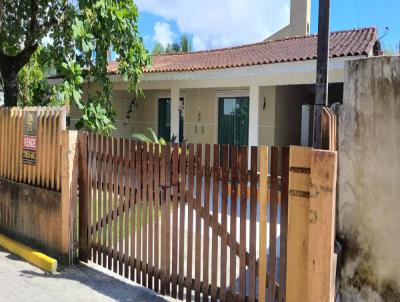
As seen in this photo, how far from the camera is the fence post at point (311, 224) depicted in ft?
10.9

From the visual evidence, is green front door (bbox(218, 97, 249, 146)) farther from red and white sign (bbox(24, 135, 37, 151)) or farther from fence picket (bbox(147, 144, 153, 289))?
fence picket (bbox(147, 144, 153, 289))

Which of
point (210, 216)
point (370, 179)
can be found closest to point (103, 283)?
point (210, 216)

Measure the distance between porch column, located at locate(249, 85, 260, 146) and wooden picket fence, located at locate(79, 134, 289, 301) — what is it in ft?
21.2

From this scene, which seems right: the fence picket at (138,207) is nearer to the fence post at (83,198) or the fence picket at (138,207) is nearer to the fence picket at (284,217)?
the fence post at (83,198)

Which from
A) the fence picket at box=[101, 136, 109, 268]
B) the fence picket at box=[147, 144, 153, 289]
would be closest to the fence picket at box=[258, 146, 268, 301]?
the fence picket at box=[147, 144, 153, 289]

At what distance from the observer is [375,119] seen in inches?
145

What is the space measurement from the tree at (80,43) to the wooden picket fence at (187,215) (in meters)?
1.98

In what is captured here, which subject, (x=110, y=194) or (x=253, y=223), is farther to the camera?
(x=110, y=194)

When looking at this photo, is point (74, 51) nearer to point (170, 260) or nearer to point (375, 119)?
point (170, 260)

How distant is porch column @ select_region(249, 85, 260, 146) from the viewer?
11.4 metres

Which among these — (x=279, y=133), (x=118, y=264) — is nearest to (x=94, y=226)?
(x=118, y=264)

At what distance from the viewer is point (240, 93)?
42.9ft

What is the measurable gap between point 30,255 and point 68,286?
4.00 feet

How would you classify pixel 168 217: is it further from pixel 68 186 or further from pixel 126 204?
pixel 68 186
